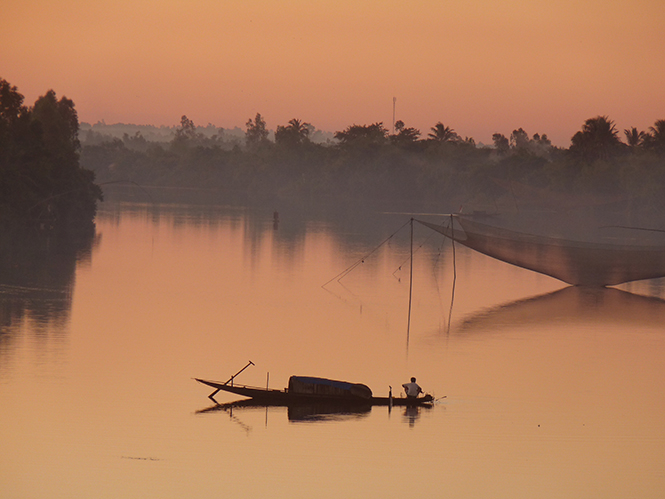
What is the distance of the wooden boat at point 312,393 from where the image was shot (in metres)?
19.5

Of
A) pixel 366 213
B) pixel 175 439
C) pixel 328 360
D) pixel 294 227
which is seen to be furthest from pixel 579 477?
pixel 366 213

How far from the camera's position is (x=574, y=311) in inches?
1407

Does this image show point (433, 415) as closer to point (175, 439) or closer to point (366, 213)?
point (175, 439)

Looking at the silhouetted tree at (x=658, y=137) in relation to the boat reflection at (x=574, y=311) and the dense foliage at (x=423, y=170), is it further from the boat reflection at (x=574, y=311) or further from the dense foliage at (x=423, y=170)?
the boat reflection at (x=574, y=311)

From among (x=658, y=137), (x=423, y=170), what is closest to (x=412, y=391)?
(x=658, y=137)

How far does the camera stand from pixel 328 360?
2522 centimetres

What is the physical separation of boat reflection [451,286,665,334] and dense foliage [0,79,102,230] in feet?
89.9

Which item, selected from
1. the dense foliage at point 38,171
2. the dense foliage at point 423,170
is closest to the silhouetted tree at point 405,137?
the dense foliage at point 423,170

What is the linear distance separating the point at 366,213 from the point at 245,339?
86610 millimetres

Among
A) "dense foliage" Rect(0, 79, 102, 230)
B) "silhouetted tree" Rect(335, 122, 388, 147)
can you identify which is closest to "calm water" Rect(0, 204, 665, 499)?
"dense foliage" Rect(0, 79, 102, 230)

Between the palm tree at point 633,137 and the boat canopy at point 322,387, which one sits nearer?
the boat canopy at point 322,387

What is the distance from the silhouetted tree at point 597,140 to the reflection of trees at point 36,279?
7717 cm

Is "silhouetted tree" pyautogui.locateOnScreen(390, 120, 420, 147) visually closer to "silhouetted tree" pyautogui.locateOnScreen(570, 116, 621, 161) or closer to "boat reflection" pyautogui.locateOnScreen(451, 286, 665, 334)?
"silhouetted tree" pyautogui.locateOnScreen(570, 116, 621, 161)

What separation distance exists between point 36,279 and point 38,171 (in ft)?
58.7
